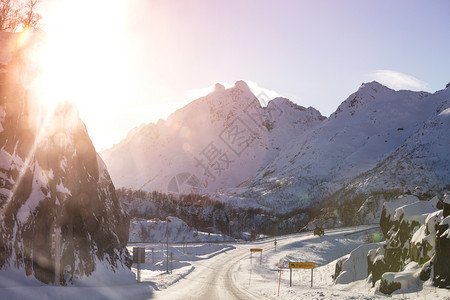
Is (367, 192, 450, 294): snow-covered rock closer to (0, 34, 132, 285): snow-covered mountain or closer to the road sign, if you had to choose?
the road sign

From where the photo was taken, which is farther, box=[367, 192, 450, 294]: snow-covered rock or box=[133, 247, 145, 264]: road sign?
box=[133, 247, 145, 264]: road sign

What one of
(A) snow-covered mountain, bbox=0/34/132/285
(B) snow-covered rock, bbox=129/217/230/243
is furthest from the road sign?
(B) snow-covered rock, bbox=129/217/230/243

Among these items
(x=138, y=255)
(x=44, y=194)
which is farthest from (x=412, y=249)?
(x=44, y=194)

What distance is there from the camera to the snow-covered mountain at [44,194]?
2361 cm

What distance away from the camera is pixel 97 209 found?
117 feet

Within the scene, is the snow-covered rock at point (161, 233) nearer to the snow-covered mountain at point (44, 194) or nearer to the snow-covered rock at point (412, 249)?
the snow-covered mountain at point (44, 194)

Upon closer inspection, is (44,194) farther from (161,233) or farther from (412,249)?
(161,233)

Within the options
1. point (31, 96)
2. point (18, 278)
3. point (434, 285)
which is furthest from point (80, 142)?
point (434, 285)

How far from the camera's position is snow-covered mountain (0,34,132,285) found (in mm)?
23609

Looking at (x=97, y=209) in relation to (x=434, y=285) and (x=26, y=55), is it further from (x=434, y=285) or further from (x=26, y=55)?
(x=434, y=285)

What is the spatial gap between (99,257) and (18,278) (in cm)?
1061

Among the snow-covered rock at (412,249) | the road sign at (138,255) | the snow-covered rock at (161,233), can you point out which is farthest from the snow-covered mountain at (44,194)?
the snow-covered rock at (161,233)

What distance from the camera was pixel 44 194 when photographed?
26688mm

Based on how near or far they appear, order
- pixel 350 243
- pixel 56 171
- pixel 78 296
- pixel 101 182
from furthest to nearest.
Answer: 1. pixel 350 243
2. pixel 101 182
3. pixel 56 171
4. pixel 78 296
